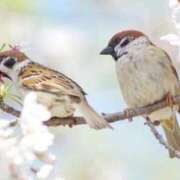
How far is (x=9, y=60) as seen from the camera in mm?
1484

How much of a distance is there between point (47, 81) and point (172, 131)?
0.71m

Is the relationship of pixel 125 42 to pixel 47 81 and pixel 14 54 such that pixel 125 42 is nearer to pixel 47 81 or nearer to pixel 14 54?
pixel 47 81

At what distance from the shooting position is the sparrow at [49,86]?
52.6 inches

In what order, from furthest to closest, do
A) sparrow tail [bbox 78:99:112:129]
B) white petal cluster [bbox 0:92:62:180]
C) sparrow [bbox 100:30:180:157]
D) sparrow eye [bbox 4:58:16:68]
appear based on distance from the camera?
sparrow [bbox 100:30:180:157]
sparrow eye [bbox 4:58:16:68]
sparrow tail [bbox 78:99:112:129]
white petal cluster [bbox 0:92:62:180]

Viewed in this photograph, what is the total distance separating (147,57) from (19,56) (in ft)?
2.06

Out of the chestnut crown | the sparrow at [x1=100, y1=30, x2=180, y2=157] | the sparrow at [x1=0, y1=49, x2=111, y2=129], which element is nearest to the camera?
the sparrow at [x1=0, y1=49, x2=111, y2=129]

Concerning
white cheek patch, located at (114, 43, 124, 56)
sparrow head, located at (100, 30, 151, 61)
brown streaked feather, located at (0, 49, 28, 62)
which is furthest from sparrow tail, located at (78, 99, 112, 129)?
white cheek patch, located at (114, 43, 124, 56)

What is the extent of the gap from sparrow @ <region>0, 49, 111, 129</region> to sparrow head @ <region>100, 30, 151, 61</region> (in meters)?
0.25

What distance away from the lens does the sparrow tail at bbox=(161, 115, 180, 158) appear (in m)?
2.10

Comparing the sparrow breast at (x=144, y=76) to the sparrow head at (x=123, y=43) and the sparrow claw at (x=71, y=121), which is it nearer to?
the sparrow head at (x=123, y=43)

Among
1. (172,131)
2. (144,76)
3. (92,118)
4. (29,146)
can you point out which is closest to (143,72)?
(144,76)

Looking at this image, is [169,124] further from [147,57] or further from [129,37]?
[129,37]

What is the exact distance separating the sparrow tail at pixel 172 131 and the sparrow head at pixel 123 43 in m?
0.27

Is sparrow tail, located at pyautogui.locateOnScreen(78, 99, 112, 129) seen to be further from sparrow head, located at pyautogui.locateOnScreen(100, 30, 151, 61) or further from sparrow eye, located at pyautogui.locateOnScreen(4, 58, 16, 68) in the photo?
sparrow head, located at pyautogui.locateOnScreen(100, 30, 151, 61)
